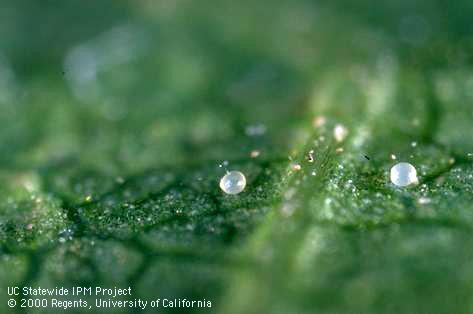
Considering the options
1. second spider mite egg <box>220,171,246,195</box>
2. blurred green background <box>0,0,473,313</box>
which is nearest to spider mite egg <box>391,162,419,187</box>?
blurred green background <box>0,0,473,313</box>

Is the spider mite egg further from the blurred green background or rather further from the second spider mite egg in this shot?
the second spider mite egg

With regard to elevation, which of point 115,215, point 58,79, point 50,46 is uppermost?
point 50,46

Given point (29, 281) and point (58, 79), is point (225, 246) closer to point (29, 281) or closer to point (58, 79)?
point (29, 281)

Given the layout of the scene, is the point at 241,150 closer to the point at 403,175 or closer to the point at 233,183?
the point at 233,183

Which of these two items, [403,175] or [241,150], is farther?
[241,150]

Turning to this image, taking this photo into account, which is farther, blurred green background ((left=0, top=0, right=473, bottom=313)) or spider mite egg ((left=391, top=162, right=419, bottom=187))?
spider mite egg ((left=391, top=162, right=419, bottom=187))

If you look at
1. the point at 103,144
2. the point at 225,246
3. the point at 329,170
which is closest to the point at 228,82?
the point at 103,144

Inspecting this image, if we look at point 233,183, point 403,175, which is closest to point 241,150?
point 233,183
